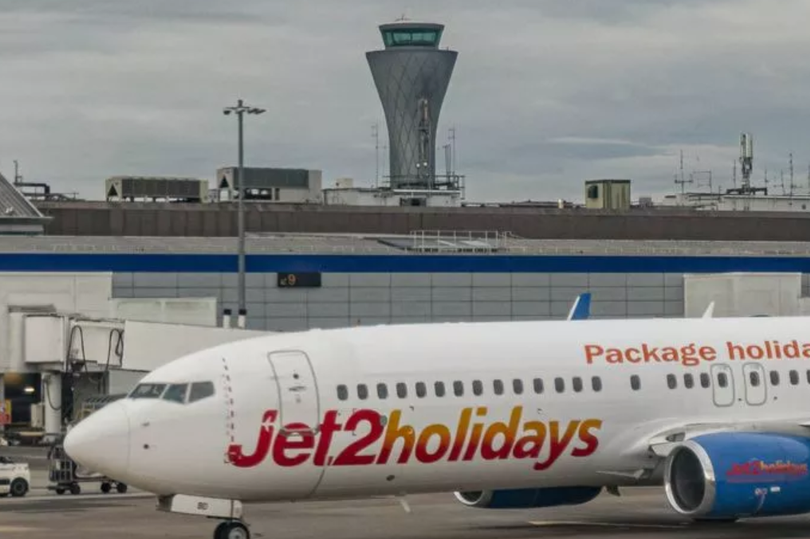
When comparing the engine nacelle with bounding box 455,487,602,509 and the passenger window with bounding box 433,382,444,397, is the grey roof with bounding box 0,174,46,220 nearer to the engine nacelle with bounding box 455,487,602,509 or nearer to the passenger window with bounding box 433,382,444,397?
the engine nacelle with bounding box 455,487,602,509

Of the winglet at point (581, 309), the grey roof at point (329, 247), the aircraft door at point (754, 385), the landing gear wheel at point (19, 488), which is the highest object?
the grey roof at point (329, 247)

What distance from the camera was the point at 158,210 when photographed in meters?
139

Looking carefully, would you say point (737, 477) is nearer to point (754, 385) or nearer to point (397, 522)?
point (754, 385)

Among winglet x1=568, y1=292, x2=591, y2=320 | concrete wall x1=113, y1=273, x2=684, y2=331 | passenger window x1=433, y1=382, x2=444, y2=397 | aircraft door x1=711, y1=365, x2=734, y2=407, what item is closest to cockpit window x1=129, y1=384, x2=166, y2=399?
passenger window x1=433, y1=382, x2=444, y2=397

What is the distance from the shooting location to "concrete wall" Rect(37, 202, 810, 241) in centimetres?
13750

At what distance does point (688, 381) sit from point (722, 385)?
75cm

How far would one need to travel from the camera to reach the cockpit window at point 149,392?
3419 centimetres

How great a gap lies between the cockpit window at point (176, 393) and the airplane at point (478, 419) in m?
0.04

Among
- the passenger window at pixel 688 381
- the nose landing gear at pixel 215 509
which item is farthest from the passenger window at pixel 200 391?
the passenger window at pixel 688 381

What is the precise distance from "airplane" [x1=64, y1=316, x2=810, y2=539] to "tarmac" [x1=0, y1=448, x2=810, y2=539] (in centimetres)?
113

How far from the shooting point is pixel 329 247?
→ 88.7m

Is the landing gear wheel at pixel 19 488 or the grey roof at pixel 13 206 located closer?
the landing gear wheel at pixel 19 488

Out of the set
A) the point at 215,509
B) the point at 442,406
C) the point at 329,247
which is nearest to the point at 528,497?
the point at 442,406

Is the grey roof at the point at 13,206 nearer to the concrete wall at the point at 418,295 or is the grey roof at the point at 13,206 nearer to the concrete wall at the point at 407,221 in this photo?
the concrete wall at the point at 418,295
